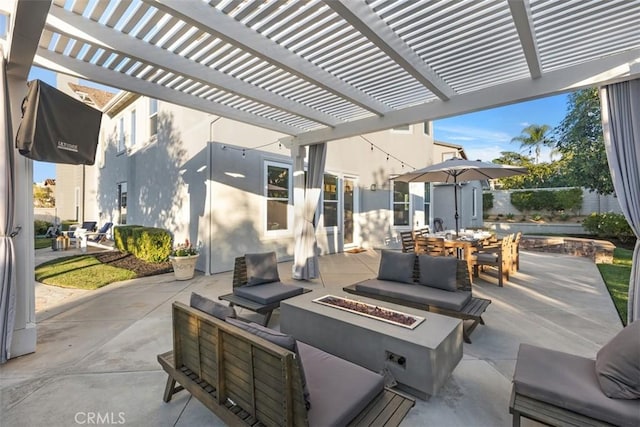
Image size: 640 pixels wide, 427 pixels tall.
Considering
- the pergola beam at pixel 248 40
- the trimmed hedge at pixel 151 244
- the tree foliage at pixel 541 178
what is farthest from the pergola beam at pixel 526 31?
the tree foliage at pixel 541 178

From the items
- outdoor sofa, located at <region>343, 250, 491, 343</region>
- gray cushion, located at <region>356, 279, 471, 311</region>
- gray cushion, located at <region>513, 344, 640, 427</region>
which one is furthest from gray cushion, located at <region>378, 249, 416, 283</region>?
gray cushion, located at <region>513, 344, 640, 427</region>

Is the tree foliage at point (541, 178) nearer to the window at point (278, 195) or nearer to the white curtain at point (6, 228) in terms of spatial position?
the window at point (278, 195)

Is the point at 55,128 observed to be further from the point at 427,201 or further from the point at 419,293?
the point at 427,201

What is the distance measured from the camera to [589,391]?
190cm

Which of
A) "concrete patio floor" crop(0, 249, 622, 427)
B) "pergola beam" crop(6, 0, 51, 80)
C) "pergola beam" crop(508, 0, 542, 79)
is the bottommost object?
"concrete patio floor" crop(0, 249, 622, 427)

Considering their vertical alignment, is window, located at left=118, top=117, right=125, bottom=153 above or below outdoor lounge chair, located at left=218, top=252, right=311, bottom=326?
above

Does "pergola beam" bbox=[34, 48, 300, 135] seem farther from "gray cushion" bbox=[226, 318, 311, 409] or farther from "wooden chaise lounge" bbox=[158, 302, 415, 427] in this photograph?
"gray cushion" bbox=[226, 318, 311, 409]

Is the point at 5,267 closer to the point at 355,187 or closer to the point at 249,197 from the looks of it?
the point at 249,197

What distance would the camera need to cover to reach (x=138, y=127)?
1032 cm

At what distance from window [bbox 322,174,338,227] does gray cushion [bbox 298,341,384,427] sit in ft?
25.4

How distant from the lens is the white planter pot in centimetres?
651

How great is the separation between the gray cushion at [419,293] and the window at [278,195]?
4.32 metres

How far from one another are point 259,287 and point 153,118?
788 centimetres

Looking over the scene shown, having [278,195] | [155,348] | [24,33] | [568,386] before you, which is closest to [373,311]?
[568,386]
